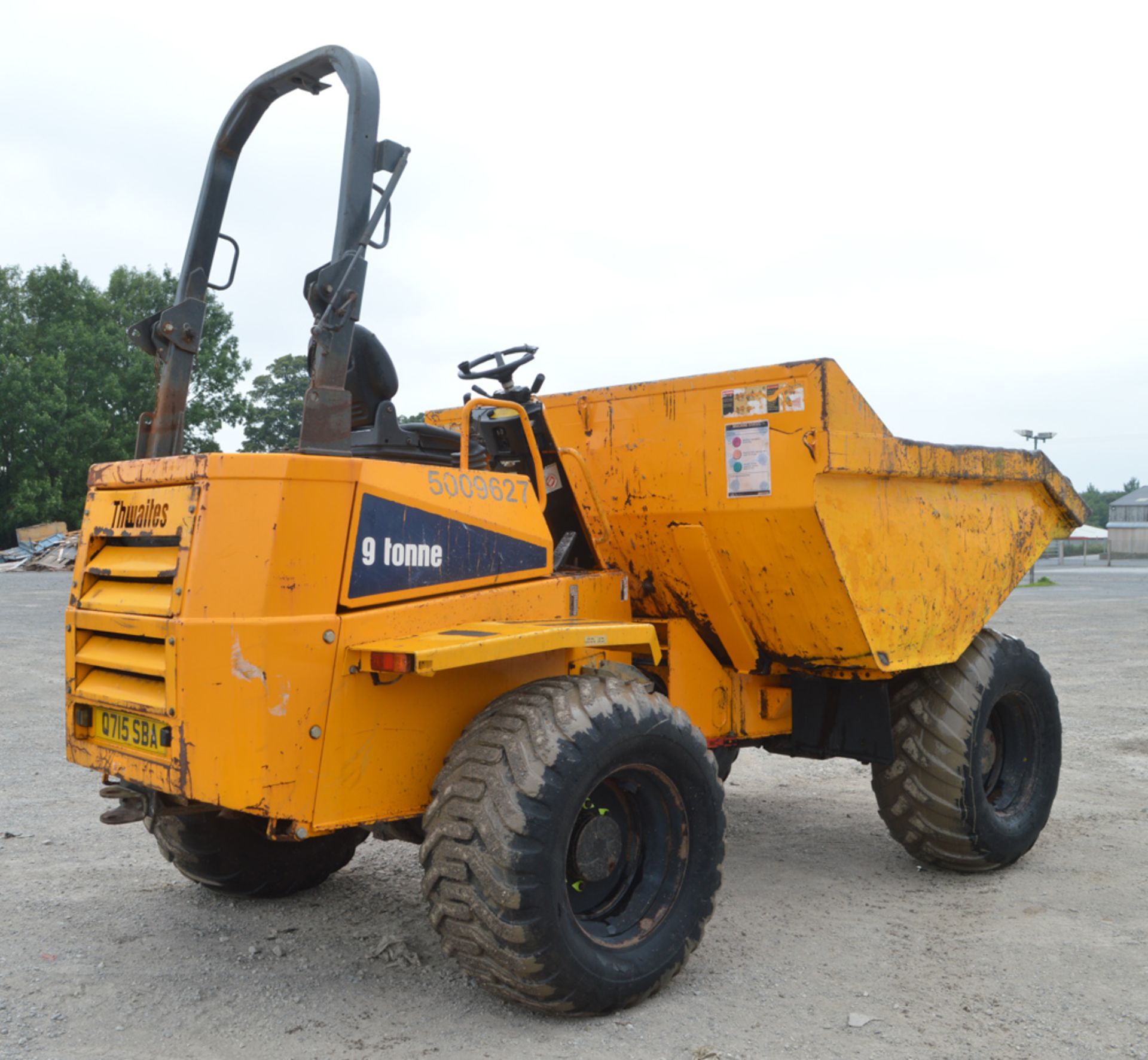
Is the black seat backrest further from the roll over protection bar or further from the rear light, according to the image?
the rear light

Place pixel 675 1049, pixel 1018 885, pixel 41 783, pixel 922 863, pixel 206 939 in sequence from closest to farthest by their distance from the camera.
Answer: pixel 675 1049 < pixel 206 939 < pixel 1018 885 < pixel 922 863 < pixel 41 783

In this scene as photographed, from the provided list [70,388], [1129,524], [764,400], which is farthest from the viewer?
Answer: [1129,524]

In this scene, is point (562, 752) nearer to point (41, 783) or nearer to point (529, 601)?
point (529, 601)

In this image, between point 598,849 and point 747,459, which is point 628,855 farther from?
point 747,459

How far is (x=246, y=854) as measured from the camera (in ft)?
15.4

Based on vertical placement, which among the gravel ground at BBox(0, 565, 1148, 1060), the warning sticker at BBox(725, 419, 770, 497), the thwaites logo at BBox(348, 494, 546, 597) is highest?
the warning sticker at BBox(725, 419, 770, 497)

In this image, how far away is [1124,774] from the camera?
24.6ft

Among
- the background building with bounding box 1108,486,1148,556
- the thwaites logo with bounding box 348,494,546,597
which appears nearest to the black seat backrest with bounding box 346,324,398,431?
the thwaites logo with bounding box 348,494,546,597

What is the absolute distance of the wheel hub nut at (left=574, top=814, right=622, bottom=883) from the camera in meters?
3.94

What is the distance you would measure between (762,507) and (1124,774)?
→ 176 inches

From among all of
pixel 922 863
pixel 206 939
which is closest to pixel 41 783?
pixel 206 939

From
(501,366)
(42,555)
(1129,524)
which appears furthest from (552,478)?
(1129,524)

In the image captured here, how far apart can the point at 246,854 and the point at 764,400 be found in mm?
2879

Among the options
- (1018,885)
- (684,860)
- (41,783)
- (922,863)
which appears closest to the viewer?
(684,860)
